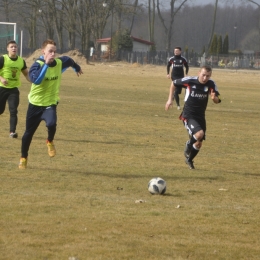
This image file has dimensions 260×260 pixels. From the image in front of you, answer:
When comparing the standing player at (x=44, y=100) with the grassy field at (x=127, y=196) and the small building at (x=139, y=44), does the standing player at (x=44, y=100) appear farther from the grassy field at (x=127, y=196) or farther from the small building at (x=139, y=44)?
the small building at (x=139, y=44)

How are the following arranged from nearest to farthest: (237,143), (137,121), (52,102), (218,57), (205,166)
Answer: (52,102) → (205,166) → (237,143) → (137,121) → (218,57)

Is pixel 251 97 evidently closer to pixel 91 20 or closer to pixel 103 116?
pixel 103 116

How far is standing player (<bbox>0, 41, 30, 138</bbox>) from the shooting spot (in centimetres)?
1317

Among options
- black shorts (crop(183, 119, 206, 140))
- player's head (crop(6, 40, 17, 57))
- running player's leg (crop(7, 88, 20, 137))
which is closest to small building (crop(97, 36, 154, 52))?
running player's leg (crop(7, 88, 20, 137))

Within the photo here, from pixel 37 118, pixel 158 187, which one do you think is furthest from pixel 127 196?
pixel 37 118

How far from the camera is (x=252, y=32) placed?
136 metres

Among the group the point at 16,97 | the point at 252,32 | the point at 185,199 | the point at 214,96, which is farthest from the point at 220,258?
the point at 252,32

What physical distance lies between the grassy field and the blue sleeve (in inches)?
52.2

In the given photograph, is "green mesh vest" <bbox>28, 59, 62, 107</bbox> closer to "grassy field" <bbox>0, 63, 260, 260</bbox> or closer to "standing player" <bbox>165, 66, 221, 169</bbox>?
"grassy field" <bbox>0, 63, 260, 260</bbox>

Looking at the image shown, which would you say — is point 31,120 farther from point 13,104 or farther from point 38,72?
point 13,104

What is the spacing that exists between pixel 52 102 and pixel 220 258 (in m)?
4.78

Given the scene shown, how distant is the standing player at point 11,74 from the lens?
1317 centimetres

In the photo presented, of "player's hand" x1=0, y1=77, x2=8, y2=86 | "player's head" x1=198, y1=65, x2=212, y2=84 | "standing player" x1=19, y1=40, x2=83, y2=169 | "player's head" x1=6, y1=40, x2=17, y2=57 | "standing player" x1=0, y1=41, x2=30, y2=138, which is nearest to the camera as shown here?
"standing player" x1=19, y1=40, x2=83, y2=169

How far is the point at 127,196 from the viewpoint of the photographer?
8664 mm
